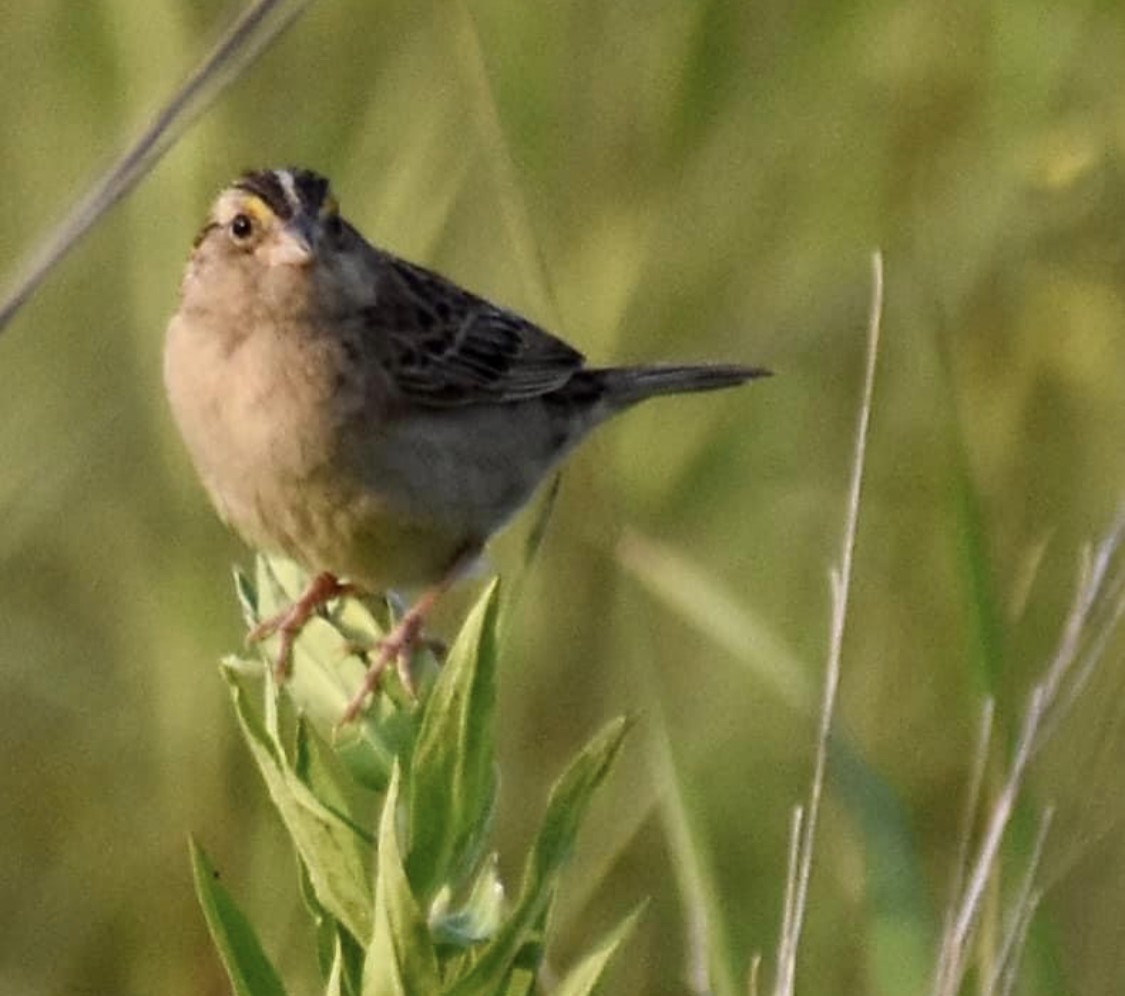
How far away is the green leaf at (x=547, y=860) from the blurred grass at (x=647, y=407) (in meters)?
1.32

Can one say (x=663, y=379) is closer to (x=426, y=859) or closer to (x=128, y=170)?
(x=128, y=170)

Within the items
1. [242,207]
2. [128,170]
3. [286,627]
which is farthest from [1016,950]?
[242,207]

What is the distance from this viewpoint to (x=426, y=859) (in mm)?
1669

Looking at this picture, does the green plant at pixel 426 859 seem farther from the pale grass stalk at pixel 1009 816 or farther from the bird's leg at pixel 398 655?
the pale grass stalk at pixel 1009 816

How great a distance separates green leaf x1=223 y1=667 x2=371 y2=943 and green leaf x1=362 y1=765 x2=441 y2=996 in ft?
0.21

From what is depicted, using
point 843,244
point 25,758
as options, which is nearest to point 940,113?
point 843,244

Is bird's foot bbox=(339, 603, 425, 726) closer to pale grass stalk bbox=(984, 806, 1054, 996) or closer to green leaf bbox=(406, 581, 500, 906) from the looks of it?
green leaf bbox=(406, 581, 500, 906)

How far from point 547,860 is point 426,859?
8 cm

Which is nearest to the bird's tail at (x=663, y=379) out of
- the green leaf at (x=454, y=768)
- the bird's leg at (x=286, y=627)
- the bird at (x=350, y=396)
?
the bird at (x=350, y=396)

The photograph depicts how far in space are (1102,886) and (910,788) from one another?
11.2 inches

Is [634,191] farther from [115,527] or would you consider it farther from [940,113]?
[115,527]

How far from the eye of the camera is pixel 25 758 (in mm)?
3314

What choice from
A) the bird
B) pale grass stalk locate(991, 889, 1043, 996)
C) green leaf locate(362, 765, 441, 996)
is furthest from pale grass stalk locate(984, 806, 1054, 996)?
the bird

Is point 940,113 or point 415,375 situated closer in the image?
point 415,375
